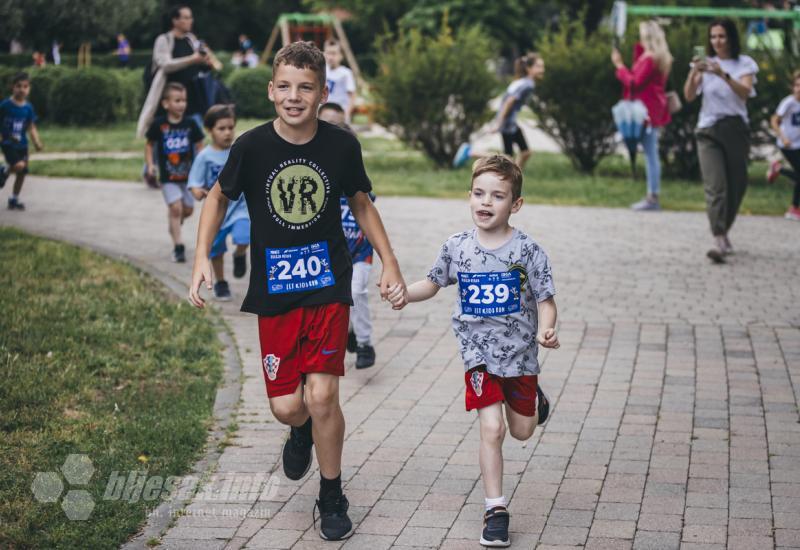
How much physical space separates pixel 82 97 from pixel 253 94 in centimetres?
454

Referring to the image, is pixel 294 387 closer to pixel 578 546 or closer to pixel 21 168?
pixel 578 546

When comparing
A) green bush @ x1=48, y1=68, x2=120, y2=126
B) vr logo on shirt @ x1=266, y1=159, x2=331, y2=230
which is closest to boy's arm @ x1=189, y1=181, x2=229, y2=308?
vr logo on shirt @ x1=266, y1=159, x2=331, y2=230

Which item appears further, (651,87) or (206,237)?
(651,87)

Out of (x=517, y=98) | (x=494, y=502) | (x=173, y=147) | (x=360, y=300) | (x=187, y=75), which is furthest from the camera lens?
(x=517, y=98)

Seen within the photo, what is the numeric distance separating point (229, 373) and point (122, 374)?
650 millimetres

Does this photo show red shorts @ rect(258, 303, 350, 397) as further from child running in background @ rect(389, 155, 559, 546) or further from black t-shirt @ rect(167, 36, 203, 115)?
black t-shirt @ rect(167, 36, 203, 115)

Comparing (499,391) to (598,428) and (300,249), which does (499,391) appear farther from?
(598,428)

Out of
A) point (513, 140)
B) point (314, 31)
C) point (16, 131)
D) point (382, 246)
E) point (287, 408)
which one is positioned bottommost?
point (314, 31)

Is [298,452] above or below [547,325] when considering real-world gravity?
below

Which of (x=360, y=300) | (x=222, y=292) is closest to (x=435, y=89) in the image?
(x=222, y=292)

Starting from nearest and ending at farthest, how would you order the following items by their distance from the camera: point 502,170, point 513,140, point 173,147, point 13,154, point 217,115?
point 502,170 → point 217,115 → point 173,147 → point 13,154 → point 513,140

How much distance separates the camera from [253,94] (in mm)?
29234

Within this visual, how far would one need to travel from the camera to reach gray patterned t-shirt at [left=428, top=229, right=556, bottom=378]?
188 inches

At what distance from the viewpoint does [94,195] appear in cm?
1542
